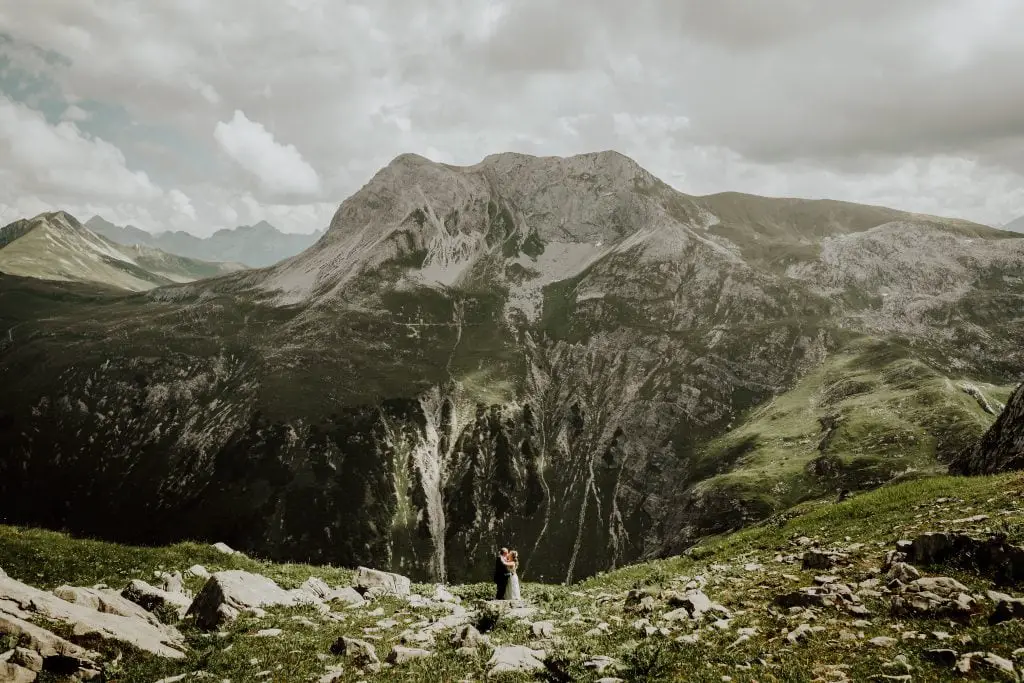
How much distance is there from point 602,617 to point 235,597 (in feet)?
46.4

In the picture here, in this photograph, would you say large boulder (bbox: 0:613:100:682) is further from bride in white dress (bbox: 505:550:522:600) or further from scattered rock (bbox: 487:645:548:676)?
bride in white dress (bbox: 505:550:522:600)

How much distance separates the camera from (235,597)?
21047 mm

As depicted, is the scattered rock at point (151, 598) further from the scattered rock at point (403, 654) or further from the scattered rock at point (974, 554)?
the scattered rock at point (974, 554)

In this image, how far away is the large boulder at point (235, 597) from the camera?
1959 cm

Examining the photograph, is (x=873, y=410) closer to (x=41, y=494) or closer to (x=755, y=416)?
(x=755, y=416)

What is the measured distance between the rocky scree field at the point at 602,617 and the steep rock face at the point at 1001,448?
27.3ft

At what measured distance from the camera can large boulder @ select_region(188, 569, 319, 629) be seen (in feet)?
64.3

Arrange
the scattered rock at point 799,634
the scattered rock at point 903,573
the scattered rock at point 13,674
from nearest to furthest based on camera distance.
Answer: the scattered rock at point 13,674 < the scattered rock at point 799,634 < the scattered rock at point 903,573

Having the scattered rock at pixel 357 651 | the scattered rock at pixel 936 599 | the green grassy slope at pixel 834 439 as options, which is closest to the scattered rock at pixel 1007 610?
the scattered rock at pixel 936 599

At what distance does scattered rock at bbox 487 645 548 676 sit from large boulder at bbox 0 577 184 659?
9.54 m

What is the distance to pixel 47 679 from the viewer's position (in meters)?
13.0

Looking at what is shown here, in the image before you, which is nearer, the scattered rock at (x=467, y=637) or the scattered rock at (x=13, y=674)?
the scattered rock at (x=13, y=674)

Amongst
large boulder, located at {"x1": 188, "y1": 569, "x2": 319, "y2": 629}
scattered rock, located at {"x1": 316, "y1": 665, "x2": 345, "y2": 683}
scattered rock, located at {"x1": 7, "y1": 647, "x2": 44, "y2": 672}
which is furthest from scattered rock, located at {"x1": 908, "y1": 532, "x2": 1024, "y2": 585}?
scattered rock, located at {"x1": 7, "y1": 647, "x2": 44, "y2": 672}

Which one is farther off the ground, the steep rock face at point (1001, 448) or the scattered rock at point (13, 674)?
the steep rock face at point (1001, 448)
